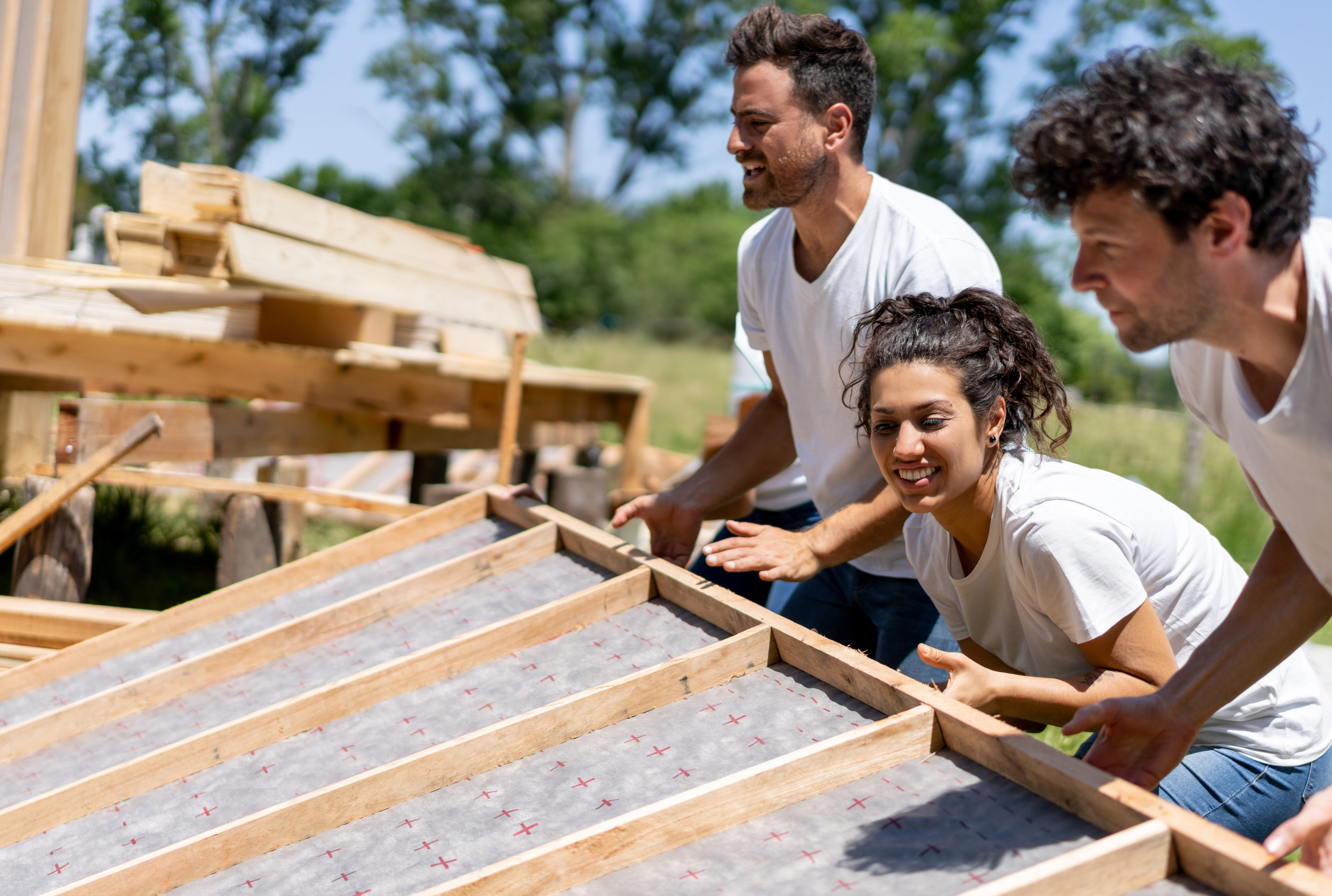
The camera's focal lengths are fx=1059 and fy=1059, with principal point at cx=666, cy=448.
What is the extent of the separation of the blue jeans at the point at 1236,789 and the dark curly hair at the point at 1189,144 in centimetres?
111

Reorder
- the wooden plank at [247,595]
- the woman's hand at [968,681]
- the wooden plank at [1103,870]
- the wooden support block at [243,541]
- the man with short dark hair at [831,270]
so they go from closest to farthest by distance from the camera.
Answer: the wooden plank at [1103,870], the woman's hand at [968,681], the man with short dark hair at [831,270], the wooden plank at [247,595], the wooden support block at [243,541]

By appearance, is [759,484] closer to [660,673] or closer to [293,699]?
[660,673]

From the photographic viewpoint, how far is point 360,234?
16.1ft

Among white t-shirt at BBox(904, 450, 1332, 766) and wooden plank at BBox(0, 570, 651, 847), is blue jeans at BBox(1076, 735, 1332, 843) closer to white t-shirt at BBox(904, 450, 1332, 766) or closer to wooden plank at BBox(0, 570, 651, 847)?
white t-shirt at BBox(904, 450, 1332, 766)

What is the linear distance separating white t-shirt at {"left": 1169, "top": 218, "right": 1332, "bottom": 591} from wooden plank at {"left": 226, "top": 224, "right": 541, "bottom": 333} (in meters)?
3.23

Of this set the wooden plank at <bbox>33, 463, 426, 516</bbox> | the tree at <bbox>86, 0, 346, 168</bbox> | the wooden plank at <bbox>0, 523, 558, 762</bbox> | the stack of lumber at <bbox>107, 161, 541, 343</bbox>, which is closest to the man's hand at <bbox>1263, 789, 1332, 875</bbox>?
the wooden plank at <bbox>0, 523, 558, 762</bbox>

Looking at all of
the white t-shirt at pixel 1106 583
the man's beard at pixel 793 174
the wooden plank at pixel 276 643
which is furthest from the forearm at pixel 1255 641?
the wooden plank at pixel 276 643

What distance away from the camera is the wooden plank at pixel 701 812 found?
1583 millimetres

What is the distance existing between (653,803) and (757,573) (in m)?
1.58

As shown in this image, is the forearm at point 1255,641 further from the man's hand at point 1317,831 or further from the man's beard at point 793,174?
the man's beard at point 793,174

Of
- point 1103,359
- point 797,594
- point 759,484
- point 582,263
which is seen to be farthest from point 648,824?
point 1103,359

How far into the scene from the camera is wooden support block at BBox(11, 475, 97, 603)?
4012 millimetres

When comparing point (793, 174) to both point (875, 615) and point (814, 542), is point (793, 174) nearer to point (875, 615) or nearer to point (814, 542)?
point (814, 542)

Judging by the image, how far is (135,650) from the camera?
2885 millimetres
